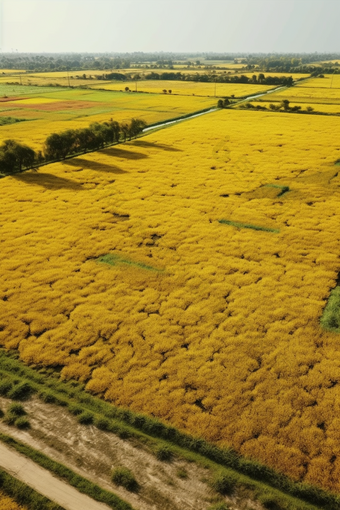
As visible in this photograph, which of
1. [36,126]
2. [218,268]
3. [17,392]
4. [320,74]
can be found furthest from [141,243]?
[320,74]

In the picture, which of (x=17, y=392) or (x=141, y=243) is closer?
(x=17, y=392)

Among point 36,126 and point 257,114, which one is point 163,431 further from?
point 257,114

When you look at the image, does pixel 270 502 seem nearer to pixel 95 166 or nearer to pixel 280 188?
pixel 280 188

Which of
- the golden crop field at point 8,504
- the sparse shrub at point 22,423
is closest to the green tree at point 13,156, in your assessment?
the sparse shrub at point 22,423

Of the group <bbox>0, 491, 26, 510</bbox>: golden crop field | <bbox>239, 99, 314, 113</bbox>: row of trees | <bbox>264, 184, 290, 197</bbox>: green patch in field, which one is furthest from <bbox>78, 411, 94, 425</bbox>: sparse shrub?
<bbox>239, 99, 314, 113</bbox>: row of trees

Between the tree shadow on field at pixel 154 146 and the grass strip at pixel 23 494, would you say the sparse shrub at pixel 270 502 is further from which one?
the tree shadow on field at pixel 154 146

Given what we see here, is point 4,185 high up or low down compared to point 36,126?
down

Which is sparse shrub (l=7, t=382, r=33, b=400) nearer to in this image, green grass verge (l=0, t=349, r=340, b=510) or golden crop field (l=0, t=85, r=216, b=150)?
green grass verge (l=0, t=349, r=340, b=510)

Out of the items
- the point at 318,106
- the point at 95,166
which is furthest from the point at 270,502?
the point at 318,106

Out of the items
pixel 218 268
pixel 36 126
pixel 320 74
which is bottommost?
pixel 218 268
